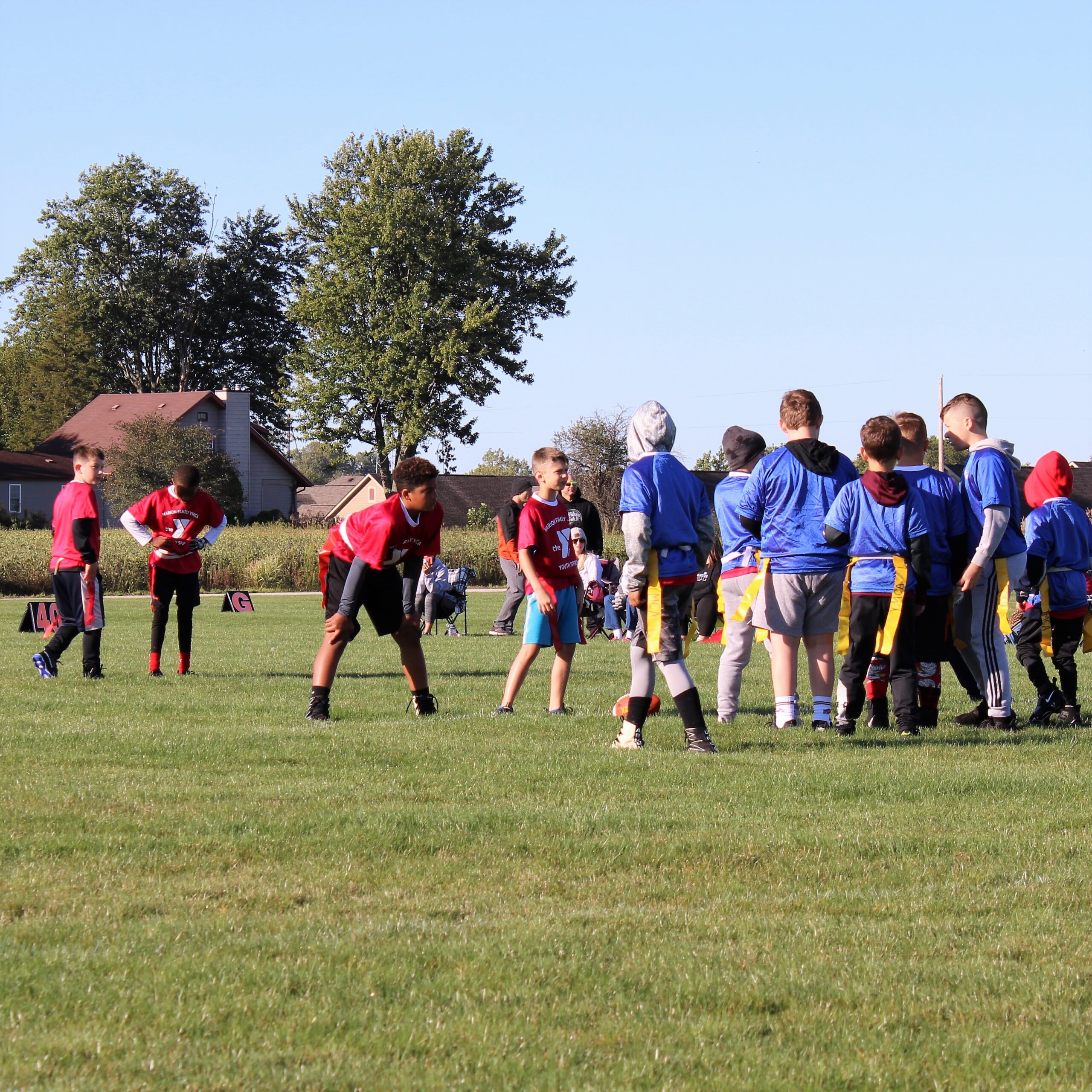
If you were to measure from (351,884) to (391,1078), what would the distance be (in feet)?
5.67

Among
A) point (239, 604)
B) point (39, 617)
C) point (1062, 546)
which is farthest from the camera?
point (239, 604)

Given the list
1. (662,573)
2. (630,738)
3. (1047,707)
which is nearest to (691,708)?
(630,738)

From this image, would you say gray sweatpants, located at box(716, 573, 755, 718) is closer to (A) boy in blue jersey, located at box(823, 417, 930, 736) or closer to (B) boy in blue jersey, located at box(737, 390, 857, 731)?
(B) boy in blue jersey, located at box(737, 390, 857, 731)

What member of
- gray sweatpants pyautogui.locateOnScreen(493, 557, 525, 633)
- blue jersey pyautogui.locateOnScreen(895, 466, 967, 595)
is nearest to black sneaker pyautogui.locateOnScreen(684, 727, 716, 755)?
blue jersey pyautogui.locateOnScreen(895, 466, 967, 595)

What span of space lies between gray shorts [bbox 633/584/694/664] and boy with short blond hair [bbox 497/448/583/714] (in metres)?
1.26

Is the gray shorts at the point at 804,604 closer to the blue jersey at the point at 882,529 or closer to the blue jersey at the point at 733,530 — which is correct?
the blue jersey at the point at 882,529

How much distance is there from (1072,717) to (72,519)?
26.9 ft

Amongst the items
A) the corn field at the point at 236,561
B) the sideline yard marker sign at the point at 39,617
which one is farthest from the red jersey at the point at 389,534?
the corn field at the point at 236,561

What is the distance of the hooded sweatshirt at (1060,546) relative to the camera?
374 inches

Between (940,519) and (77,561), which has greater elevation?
(940,519)

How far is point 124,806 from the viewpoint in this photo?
238 inches

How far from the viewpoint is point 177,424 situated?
6656cm

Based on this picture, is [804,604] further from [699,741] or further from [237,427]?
[237,427]

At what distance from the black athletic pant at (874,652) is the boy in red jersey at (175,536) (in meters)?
5.99
